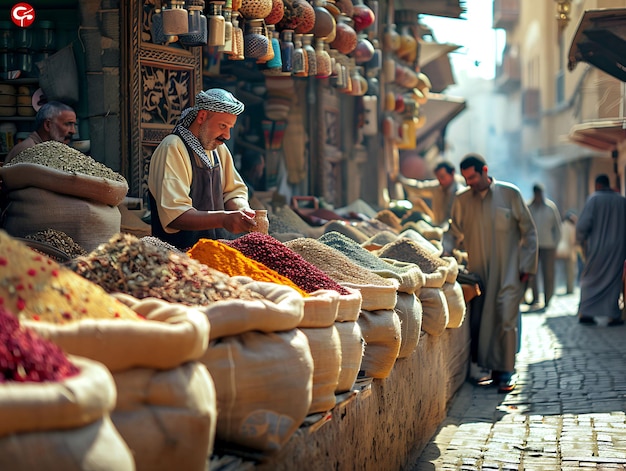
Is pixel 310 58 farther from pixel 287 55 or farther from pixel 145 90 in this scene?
pixel 145 90

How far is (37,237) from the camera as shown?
174 inches

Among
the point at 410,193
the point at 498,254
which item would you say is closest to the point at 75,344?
the point at 498,254

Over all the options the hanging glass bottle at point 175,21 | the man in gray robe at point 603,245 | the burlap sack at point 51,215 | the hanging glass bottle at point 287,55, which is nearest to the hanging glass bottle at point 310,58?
the hanging glass bottle at point 287,55

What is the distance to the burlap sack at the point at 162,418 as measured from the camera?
2.43 meters

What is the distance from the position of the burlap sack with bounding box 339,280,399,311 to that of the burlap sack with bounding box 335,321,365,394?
50 cm

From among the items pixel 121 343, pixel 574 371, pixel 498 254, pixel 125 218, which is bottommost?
pixel 574 371

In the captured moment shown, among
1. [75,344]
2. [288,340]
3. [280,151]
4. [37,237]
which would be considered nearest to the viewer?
[75,344]

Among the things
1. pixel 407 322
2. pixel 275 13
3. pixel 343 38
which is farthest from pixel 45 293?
pixel 343 38

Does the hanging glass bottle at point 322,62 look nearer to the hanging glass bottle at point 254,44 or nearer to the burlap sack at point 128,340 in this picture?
the hanging glass bottle at point 254,44

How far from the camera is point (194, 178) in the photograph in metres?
5.23

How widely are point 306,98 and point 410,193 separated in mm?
5470

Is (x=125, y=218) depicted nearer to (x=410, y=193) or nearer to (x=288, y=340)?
(x=288, y=340)

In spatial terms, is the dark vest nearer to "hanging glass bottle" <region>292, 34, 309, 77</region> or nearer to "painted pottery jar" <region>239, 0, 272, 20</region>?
"painted pottery jar" <region>239, 0, 272, 20</region>

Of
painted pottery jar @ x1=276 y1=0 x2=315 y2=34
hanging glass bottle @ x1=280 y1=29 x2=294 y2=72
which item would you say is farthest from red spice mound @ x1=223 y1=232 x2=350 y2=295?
painted pottery jar @ x1=276 y1=0 x2=315 y2=34
